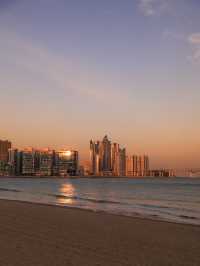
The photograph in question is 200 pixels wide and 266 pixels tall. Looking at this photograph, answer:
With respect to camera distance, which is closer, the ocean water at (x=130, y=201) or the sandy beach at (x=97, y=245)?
the sandy beach at (x=97, y=245)

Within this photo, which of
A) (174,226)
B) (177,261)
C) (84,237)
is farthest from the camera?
(174,226)

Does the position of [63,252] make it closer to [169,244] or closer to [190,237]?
[169,244]

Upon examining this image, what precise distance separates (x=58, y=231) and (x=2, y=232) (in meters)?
2.16

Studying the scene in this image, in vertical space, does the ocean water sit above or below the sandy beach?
below

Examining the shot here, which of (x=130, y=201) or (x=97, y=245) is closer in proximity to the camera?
(x=97, y=245)

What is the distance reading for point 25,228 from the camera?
568 inches

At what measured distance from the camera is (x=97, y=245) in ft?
36.6

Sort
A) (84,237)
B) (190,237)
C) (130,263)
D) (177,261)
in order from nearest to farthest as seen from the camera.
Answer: (130,263)
(177,261)
(84,237)
(190,237)

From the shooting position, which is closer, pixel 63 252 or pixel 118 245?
pixel 63 252

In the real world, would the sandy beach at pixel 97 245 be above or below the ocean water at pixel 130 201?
above

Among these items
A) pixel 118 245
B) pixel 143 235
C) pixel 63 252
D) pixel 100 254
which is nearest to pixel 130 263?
pixel 100 254

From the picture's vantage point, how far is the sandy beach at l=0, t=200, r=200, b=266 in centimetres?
899

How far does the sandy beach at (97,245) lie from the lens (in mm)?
8992

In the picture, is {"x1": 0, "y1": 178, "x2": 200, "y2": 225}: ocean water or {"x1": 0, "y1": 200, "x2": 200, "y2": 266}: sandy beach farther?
{"x1": 0, "y1": 178, "x2": 200, "y2": 225}: ocean water
